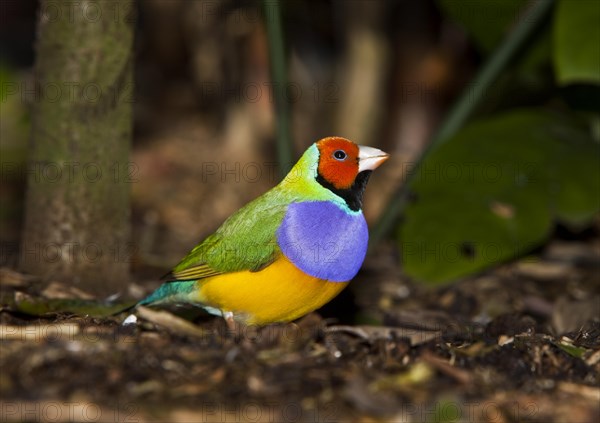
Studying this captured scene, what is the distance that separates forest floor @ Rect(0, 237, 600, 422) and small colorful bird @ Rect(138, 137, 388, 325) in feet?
0.44

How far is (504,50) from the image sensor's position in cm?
516

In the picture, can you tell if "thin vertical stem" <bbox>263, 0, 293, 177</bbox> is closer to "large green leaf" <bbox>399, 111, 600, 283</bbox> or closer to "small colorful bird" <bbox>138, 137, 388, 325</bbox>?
"large green leaf" <bbox>399, 111, 600, 283</bbox>

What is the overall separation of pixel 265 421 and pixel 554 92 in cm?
386

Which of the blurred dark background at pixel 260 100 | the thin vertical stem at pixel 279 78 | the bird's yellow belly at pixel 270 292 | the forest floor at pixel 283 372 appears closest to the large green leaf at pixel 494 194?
the thin vertical stem at pixel 279 78

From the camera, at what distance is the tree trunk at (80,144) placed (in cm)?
394

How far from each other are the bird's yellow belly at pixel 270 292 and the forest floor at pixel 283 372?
11 cm

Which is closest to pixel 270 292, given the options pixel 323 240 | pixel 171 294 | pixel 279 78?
pixel 323 240

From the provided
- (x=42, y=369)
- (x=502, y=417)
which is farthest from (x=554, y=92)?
(x=42, y=369)

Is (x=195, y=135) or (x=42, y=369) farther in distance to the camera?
(x=195, y=135)

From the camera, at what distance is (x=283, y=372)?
109 inches

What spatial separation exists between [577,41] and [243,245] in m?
1.93

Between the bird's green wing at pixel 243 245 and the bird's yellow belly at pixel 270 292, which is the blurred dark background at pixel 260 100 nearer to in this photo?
the bird's green wing at pixel 243 245

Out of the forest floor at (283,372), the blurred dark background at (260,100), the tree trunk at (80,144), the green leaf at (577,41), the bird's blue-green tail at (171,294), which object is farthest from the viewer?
the blurred dark background at (260,100)

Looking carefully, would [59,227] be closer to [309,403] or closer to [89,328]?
[89,328]
